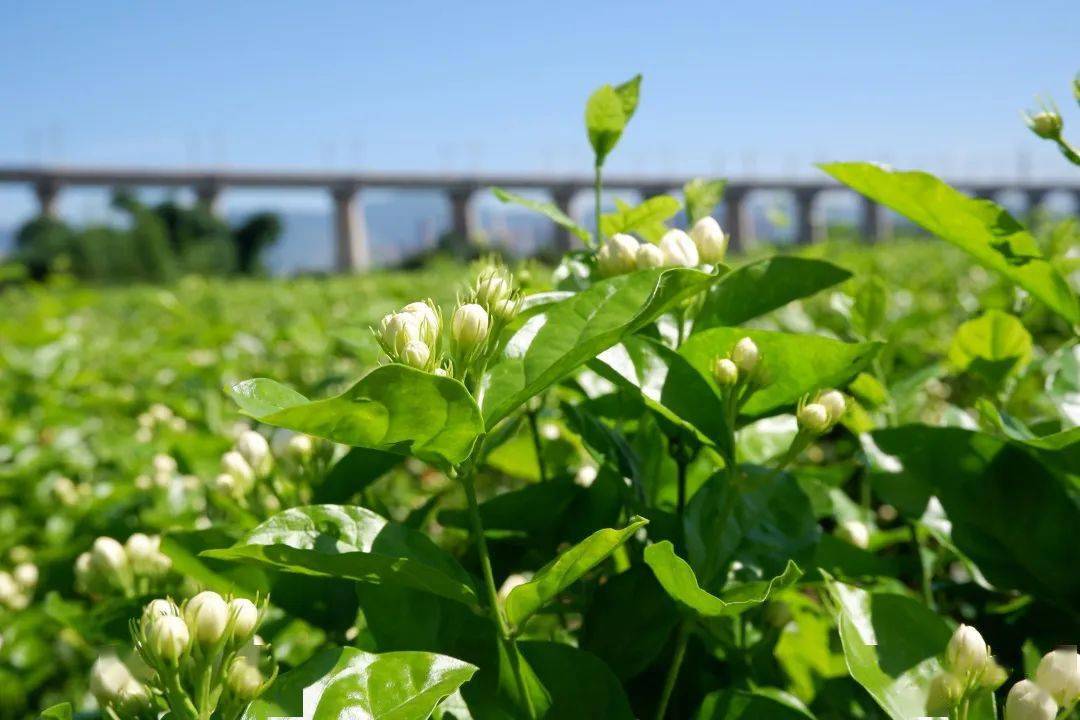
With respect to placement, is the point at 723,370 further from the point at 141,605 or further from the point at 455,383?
the point at 141,605

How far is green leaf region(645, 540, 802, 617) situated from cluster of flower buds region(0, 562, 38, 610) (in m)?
1.10

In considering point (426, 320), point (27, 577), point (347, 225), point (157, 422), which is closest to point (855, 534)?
point (426, 320)

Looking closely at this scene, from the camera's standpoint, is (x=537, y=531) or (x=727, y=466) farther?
(x=537, y=531)

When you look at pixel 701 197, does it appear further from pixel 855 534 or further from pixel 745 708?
pixel 745 708

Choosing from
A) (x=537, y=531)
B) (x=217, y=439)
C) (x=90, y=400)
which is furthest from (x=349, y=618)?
(x=90, y=400)

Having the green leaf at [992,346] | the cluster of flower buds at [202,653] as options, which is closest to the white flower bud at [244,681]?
the cluster of flower buds at [202,653]

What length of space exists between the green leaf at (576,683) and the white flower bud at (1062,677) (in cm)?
22

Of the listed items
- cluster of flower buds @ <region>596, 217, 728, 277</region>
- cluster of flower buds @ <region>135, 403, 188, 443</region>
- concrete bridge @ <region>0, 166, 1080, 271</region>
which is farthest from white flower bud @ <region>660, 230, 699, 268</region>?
concrete bridge @ <region>0, 166, 1080, 271</region>

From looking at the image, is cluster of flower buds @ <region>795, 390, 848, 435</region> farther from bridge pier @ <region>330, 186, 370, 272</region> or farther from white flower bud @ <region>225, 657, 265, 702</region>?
bridge pier @ <region>330, 186, 370, 272</region>

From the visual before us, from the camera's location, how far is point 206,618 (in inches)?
19.8

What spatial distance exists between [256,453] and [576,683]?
363 millimetres

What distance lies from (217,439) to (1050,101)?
0.94 metres

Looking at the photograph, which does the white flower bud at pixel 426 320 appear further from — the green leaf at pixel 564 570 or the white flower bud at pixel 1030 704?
the white flower bud at pixel 1030 704

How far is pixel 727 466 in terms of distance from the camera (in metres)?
0.62
